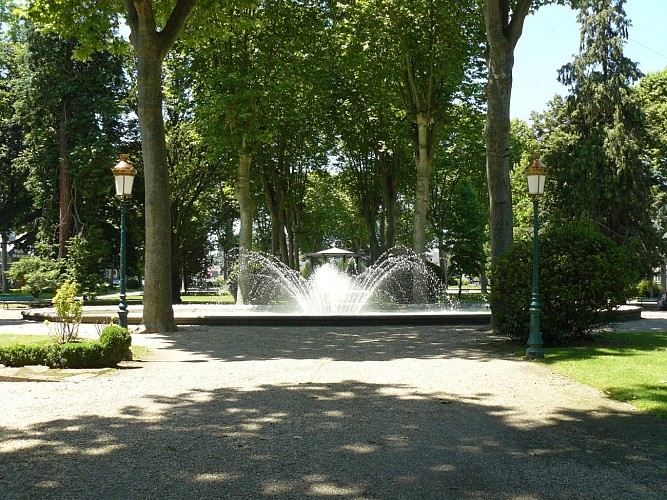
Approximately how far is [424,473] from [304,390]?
3.85 m

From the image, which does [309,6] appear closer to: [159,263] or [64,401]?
[159,263]

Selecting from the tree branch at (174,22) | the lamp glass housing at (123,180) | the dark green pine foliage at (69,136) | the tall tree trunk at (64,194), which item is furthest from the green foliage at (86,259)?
the lamp glass housing at (123,180)

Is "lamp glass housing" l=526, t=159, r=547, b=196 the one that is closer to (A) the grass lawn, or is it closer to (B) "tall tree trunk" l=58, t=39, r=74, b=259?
(A) the grass lawn

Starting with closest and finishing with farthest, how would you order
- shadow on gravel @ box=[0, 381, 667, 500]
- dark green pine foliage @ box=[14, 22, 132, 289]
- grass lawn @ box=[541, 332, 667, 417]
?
shadow on gravel @ box=[0, 381, 667, 500]
grass lawn @ box=[541, 332, 667, 417]
dark green pine foliage @ box=[14, 22, 132, 289]

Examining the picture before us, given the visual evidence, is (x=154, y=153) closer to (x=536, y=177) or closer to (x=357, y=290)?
(x=536, y=177)

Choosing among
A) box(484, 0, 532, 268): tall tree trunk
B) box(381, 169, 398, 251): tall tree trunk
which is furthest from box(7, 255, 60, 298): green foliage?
box(484, 0, 532, 268): tall tree trunk

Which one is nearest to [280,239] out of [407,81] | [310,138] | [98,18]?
[310,138]

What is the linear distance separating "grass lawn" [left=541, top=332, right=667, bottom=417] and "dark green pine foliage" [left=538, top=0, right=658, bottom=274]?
1847 centimetres

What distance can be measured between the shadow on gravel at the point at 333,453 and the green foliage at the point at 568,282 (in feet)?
20.8

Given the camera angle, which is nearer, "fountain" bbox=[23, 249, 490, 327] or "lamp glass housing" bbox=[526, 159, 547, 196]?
"lamp glass housing" bbox=[526, 159, 547, 196]

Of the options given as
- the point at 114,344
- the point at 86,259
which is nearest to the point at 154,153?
the point at 114,344

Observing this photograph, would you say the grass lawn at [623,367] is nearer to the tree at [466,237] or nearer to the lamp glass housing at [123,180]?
the lamp glass housing at [123,180]

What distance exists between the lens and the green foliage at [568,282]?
526 inches

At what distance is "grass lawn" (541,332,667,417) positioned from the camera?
844cm
